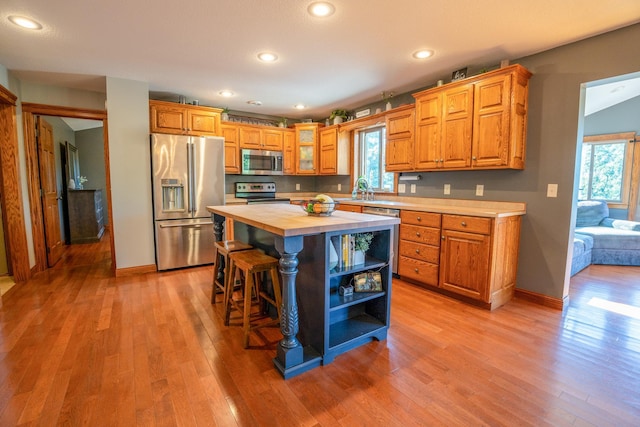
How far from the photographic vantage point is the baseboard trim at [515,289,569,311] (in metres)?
2.72

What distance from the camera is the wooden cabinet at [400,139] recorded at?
3609 millimetres

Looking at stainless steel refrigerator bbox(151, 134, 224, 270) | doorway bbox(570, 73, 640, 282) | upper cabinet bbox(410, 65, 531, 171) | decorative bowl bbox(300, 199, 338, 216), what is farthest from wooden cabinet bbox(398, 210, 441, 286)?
doorway bbox(570, 73, 640, 282)

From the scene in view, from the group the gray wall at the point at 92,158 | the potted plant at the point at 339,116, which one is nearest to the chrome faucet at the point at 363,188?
the potted plant at the point at 339,116

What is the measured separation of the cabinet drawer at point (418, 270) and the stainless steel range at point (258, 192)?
2505mm

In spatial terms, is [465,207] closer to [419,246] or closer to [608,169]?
[419,246]

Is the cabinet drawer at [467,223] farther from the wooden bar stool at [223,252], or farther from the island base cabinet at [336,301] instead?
the wooden bar stool at [223,252]

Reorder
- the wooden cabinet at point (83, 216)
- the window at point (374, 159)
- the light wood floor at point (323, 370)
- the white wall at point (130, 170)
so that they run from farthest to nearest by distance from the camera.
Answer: the wooden cabinet at point (83, 216) < the window at point (374, 159) < the white wall at point (130, 170) < the light wood floor at point (323, 370)

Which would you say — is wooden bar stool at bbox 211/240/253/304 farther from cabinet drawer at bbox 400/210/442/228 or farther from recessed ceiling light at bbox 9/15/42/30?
recessed ceiling light at bbox 9/15/42/30

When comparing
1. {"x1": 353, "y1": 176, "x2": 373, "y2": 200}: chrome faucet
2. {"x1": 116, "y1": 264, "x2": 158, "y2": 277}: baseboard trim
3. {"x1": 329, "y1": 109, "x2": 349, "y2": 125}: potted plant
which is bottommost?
{"x1": 116, "y1": 264, "x2": 158, "y2": 277}: baseboard trim

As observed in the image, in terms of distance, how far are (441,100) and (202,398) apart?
3.31 meters

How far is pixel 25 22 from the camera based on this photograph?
88.7 inches

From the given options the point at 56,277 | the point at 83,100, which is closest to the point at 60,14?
the point at 83,100

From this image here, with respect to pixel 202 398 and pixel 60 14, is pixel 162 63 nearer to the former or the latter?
pixel 60 14

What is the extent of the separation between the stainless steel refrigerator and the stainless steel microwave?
71 cm
